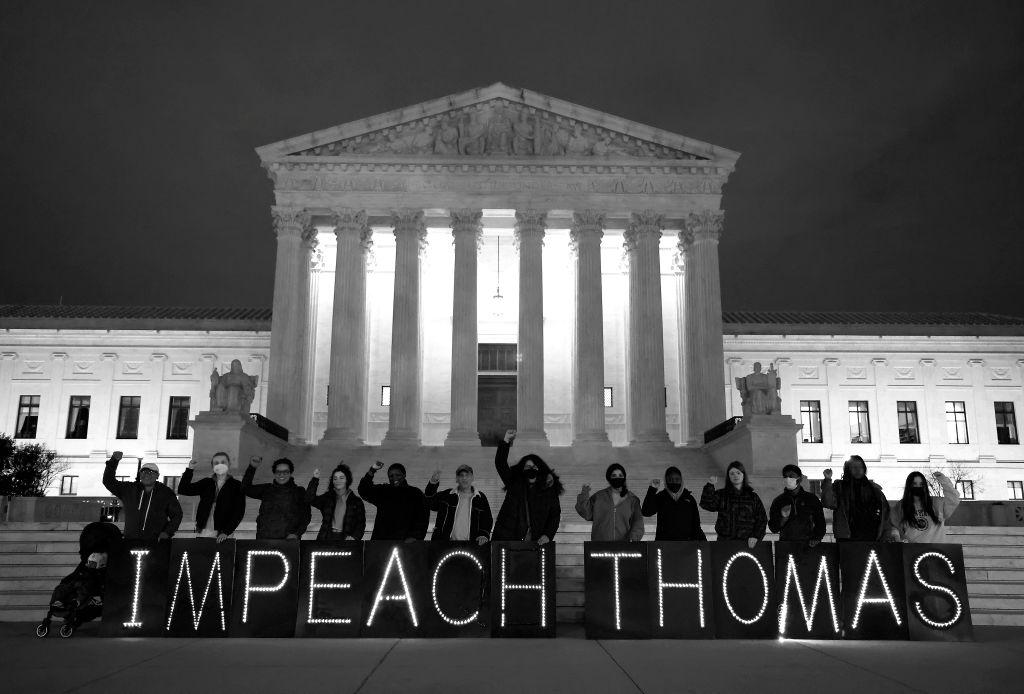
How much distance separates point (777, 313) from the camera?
57531mm

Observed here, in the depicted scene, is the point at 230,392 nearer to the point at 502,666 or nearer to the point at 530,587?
the point at 530,587

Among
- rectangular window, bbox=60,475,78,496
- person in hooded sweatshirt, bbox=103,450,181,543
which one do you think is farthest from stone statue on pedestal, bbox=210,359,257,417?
rectangular window, bbox=60,475,78,496

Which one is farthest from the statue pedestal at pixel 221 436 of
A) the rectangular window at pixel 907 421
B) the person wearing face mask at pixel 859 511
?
the rectangular window at pixel 907 421

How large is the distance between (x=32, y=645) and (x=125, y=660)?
2.29 m

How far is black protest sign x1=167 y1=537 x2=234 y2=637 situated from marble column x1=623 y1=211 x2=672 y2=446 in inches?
955

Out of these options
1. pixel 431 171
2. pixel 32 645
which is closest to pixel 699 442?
pixel 431 171

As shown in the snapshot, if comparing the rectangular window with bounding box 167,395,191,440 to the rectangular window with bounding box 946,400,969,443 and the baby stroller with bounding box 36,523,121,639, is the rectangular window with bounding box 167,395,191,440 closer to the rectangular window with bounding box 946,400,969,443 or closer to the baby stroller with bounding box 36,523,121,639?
the baby stroller with bounding box 36,523,121,639

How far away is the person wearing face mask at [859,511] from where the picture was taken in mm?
13648

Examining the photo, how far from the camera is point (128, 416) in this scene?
162 ft

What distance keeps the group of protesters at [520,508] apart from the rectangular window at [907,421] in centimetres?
4003

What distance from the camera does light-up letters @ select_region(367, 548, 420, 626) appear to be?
11.9 m

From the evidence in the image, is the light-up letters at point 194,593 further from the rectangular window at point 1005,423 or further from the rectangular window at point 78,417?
the rectangular window at point 1005,423

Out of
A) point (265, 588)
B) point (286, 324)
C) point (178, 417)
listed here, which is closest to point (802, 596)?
point (265, 588)

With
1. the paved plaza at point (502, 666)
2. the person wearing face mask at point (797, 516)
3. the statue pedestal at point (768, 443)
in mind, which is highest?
the statue pedestal at point (768, 443)
